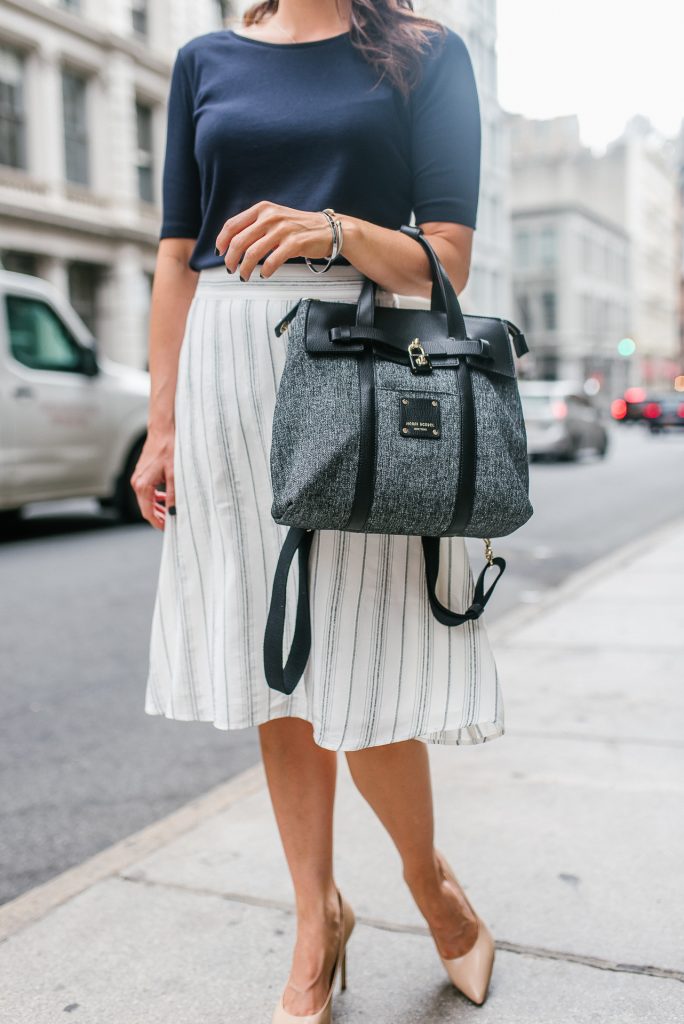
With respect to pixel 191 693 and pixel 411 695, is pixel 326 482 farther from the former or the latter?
pixel 191 693

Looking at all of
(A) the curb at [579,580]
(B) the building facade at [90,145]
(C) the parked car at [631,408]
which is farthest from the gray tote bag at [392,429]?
(C) the parked car at [631,408]

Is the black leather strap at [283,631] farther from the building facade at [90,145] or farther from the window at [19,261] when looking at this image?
the window at [19,261]

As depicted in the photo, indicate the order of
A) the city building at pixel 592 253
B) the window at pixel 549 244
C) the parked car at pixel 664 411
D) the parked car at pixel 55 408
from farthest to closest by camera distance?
1. the city building at pixel 592 253
2. the window at pixel 549 244
3. the parked car at pixel 664 411
4. the parked car at pixel 55 408

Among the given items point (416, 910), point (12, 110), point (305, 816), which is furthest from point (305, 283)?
point (12, 110)

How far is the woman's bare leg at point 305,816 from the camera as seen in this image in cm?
185

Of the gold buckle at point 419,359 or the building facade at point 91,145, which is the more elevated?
the building facade at point 91,145

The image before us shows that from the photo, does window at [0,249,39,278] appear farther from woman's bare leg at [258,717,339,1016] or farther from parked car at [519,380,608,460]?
woman's bare leg at [258,717,339,1016]

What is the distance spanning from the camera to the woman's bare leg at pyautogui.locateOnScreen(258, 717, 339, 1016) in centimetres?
185

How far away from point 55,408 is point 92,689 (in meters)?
4.64

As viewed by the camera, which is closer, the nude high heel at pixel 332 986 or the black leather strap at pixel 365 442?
the black leather strap at pixel 365 442

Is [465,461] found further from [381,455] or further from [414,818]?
[414,818]

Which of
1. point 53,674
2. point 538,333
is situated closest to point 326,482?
point 53,674

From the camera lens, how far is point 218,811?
2.91 m

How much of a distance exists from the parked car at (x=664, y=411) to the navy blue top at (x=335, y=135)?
2857cm
